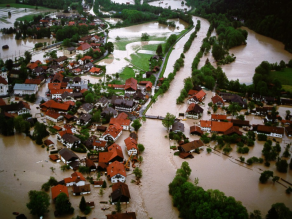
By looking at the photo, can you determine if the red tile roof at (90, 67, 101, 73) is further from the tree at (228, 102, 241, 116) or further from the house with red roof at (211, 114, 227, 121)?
the tree at (228, 102, 241, 116)

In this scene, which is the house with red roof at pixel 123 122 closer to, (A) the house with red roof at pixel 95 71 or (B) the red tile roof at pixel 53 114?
(B) the red tile roof at pixel 53 114

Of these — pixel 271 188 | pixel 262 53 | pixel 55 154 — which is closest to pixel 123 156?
pixel 55 154

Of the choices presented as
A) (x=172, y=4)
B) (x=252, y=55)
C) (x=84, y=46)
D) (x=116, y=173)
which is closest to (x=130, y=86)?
(x=116, y=173)

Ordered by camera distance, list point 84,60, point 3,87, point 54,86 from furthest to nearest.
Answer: point 84,60 → point 54,86 → point 3,87

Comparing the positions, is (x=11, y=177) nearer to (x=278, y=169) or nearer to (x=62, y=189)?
(x=62, y=189)

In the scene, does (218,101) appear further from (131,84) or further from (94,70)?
(94,70)
